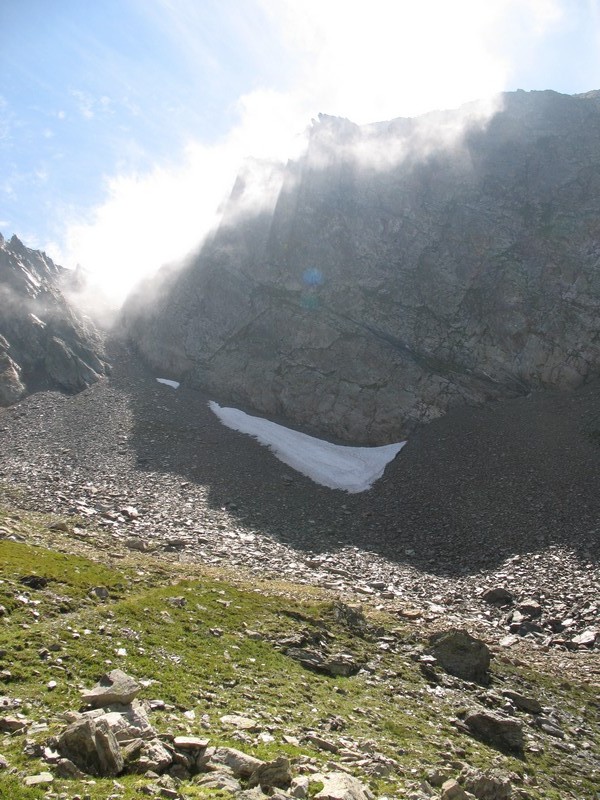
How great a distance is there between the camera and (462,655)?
23219 millimetres

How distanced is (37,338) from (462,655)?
289 ft

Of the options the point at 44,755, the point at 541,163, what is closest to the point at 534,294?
the point at 541,163

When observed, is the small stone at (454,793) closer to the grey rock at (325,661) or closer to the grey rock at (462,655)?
the grey rock at (325,661)

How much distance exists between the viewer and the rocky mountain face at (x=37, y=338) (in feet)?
283

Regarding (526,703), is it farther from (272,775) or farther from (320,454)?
(320,454)

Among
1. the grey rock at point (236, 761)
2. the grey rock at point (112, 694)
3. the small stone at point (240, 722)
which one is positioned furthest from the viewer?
the small stone at point (240, 722)

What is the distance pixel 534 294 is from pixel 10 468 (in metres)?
67.9

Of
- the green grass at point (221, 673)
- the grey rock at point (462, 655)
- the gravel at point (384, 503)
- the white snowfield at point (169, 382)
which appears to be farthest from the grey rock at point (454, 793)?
the white snowfield at point (169, 382)

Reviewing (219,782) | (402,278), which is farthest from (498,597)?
(402,278)

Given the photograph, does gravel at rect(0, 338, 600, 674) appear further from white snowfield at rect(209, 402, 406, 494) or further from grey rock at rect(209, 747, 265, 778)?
grey rock at rect(209, 747, 265, 778)

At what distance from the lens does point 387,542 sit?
48406 millimetres

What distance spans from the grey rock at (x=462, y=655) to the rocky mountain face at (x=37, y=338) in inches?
2899

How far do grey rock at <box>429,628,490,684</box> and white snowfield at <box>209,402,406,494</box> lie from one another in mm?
38208

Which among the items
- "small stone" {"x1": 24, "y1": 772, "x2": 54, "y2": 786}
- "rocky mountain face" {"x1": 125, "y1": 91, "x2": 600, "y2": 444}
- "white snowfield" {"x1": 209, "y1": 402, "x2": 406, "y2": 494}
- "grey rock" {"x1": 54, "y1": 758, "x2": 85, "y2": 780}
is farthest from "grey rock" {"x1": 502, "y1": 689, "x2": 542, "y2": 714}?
"rocky mountain face" {"x1": 125, "y1": 91, "x2": 600, "y2": 444}
